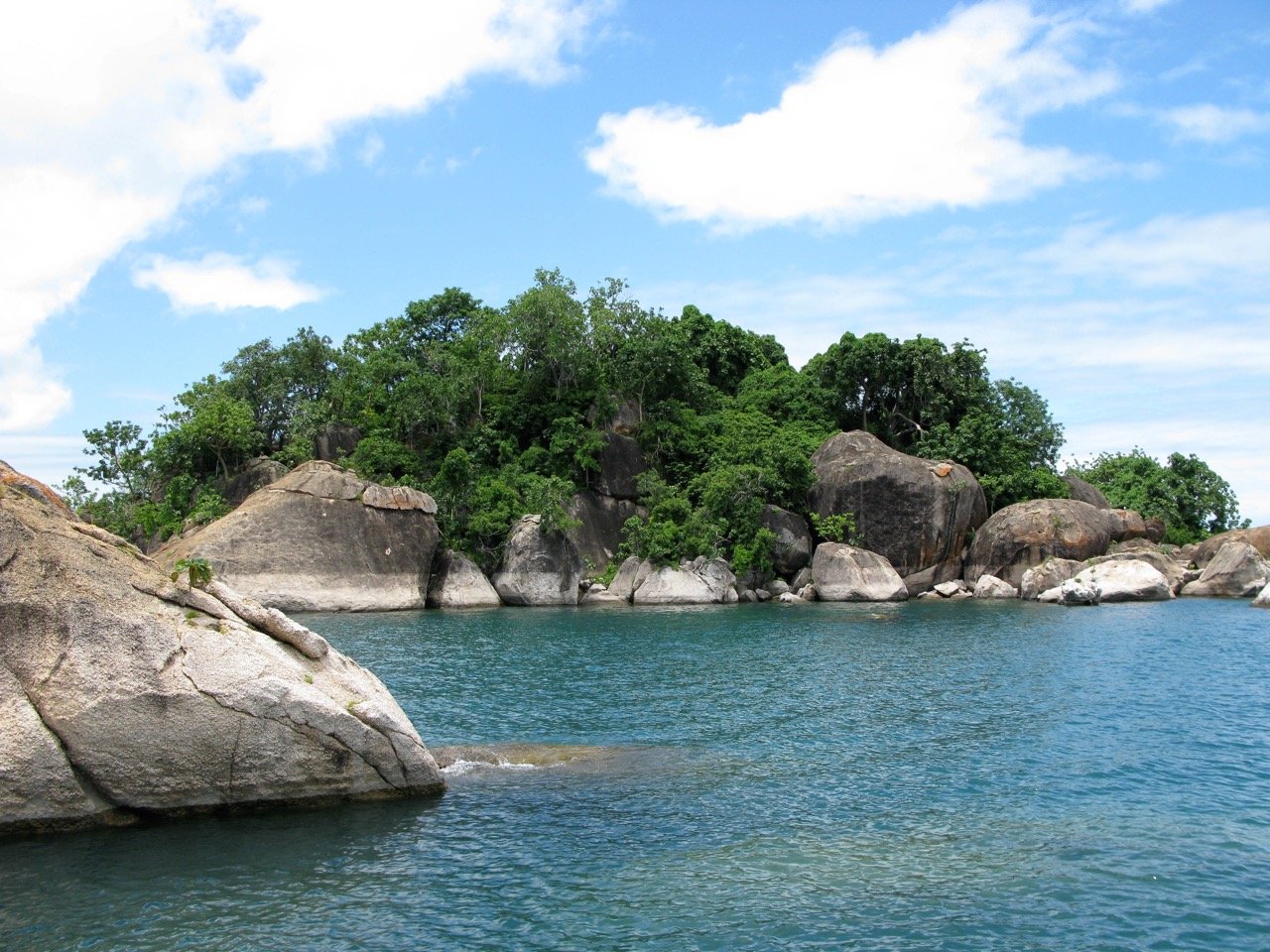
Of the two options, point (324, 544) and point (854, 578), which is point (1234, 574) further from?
point (324, 544)

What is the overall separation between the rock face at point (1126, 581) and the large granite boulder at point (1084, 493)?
12.7 meters

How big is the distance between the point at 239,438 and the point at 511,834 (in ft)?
159

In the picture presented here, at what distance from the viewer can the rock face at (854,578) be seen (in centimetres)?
5547

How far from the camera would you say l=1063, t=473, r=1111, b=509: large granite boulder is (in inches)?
2606

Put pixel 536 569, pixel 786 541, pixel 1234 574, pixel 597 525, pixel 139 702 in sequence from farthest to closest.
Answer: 1. pixel 597 525
2. pixel 786 541
3. pixel 1234 574
4. pixel 536 569
5. pixel 139 702

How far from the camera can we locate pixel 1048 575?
180 ft

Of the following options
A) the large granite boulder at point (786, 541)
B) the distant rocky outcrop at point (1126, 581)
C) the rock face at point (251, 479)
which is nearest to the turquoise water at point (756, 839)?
the distant rocky outcrop at point (1126, 581)

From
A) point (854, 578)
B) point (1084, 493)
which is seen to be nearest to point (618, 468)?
point (854, 578)

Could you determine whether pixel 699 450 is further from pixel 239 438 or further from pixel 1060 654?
pixel 1060 654

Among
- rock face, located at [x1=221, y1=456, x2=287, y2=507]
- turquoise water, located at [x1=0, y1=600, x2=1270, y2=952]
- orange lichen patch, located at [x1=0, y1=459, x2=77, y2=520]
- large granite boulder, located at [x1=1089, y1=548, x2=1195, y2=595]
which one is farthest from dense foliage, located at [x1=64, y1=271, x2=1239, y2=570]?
orange lichen patch, located at [x1=0, y1=459, x2=77, y2=520]

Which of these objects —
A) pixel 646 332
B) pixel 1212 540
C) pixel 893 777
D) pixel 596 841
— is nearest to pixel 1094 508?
pixel 1212 540

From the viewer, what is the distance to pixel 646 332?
65.4 metres

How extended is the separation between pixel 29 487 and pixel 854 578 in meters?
46.0

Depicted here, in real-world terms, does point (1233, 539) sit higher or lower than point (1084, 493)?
lower
